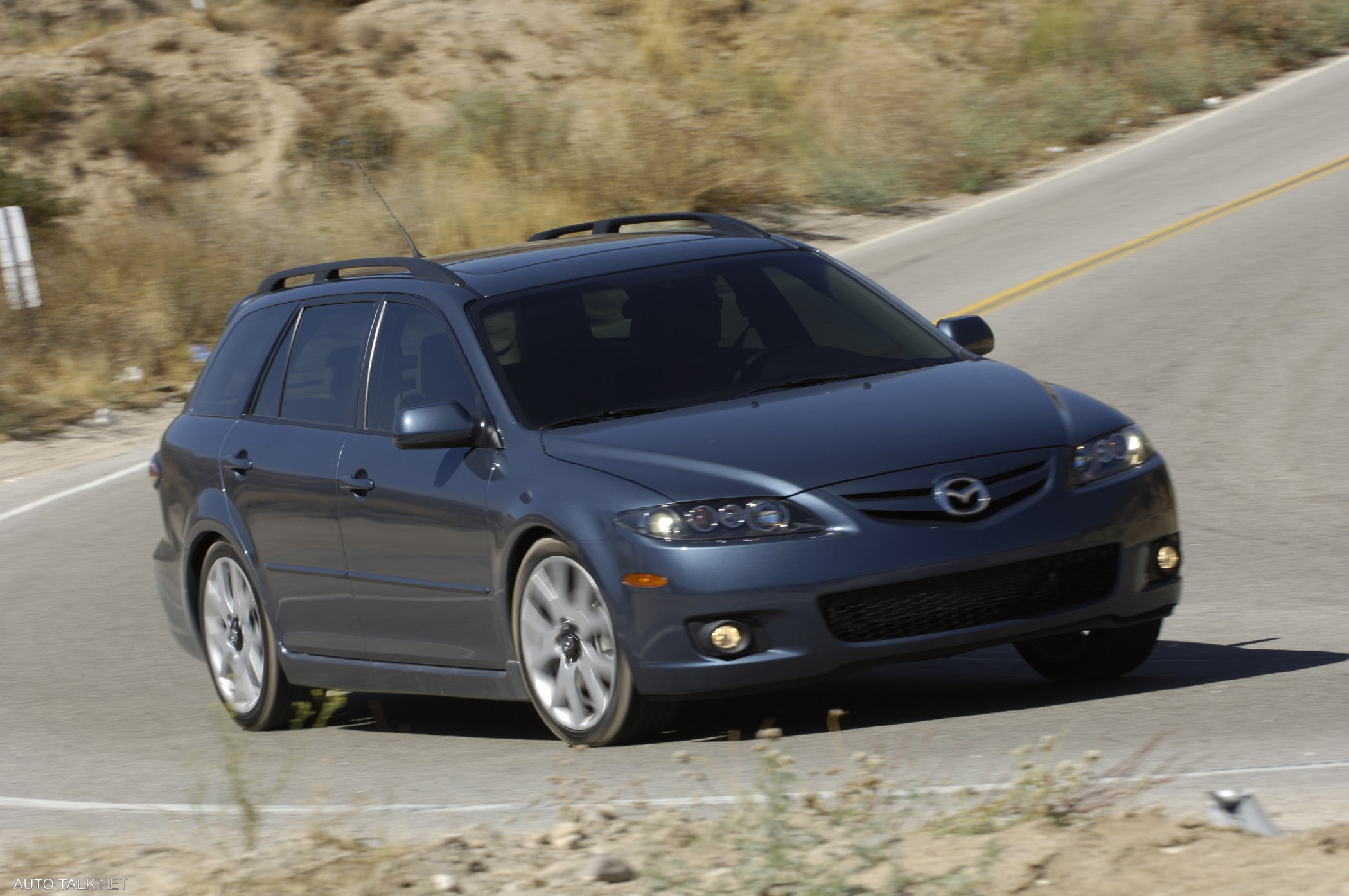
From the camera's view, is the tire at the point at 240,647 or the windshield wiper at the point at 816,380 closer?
the windshield wiper at the point at 816,380

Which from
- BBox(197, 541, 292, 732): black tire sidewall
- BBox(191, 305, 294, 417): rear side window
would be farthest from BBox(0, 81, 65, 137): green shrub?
BBox(197, 541, 292, 732): black tire sidewall

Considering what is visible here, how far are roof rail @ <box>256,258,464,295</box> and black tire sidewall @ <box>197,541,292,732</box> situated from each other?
118cm

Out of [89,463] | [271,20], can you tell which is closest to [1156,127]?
[271,20]

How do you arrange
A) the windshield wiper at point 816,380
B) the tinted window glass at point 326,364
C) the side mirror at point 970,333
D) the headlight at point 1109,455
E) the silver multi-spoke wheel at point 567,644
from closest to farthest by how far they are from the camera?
the silver multi-spoke wheel at point 567,644
the headlight at point 1109,455
the windshield wiper at point 816,380
the tinted window glass at point 326,364
the side mirror at point 970,333

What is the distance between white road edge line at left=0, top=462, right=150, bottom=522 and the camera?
45.3 ft

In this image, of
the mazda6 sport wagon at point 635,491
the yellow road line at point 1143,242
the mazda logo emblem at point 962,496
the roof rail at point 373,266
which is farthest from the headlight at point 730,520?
the yellow road line at point 1143,242

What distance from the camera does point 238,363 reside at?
822 cm

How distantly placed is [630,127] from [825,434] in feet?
63.8

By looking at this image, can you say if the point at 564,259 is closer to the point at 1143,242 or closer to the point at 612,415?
the point at 612,415

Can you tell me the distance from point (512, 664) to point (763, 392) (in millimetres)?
1266

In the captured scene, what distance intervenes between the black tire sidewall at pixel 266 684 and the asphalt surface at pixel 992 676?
92 mm

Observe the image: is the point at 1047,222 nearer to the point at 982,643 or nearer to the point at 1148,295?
the point at 1148,295

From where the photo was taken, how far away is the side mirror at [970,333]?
7.42 metres

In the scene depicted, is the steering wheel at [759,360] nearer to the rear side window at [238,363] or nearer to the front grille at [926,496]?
the front grille at [926,496]
